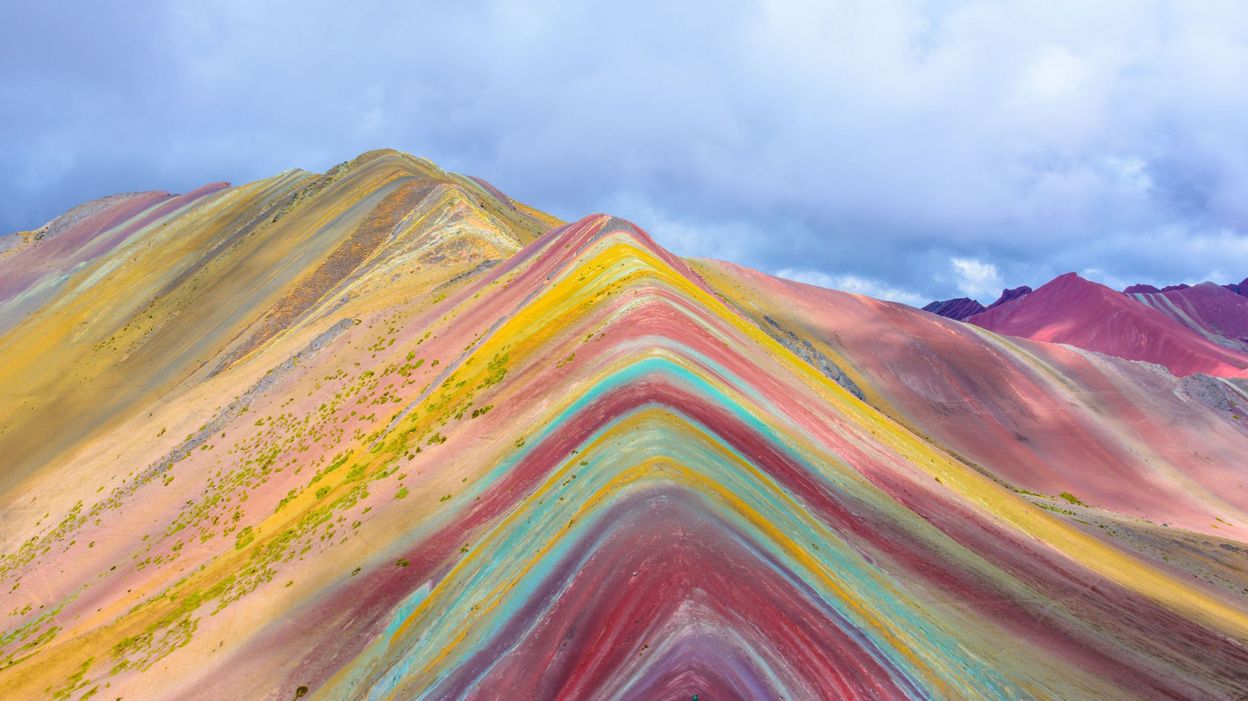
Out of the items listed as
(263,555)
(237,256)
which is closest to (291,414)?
(263,555)

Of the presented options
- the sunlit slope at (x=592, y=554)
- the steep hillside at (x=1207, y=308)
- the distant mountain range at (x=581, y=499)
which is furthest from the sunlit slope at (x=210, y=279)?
the steep hillside at (x=1207, y=308)

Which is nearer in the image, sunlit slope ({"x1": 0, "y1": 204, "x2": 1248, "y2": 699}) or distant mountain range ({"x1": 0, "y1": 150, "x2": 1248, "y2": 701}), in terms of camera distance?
sunlit slope ({"x1": 0, "y1": 204, "x2": 1248, "y2": 699})

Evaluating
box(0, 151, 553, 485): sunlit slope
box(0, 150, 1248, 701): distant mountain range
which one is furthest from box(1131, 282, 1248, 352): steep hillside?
box(0, 151, 553, 485): sunlit slope

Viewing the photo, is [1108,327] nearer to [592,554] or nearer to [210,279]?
[210,279]

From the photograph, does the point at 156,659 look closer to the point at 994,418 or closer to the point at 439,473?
the point at 439,473

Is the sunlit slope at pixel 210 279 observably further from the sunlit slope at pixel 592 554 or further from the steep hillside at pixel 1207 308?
the steep hillside at pixel 1207 308

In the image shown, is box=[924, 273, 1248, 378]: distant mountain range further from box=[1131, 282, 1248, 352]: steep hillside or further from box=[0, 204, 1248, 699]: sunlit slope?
box=[0, 204, 1248, 699]: sunlit slope
